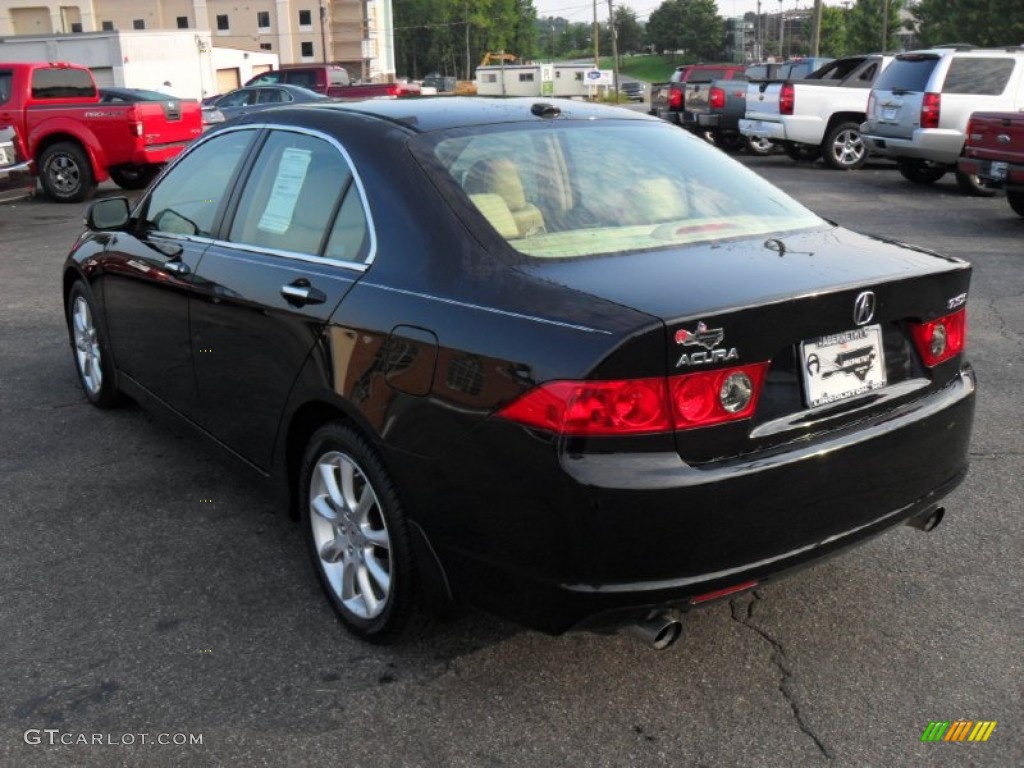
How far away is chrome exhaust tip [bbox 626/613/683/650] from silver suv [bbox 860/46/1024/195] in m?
13.3

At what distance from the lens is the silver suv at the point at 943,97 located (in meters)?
14.5

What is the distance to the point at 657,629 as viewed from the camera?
108 inches

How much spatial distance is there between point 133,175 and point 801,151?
1194 centimetres

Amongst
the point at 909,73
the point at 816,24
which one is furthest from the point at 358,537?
the point at 816,24

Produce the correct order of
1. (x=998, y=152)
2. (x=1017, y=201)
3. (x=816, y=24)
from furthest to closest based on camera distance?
(x=816, y=24) → (x=1017, y=201) → (x=998, y=152)

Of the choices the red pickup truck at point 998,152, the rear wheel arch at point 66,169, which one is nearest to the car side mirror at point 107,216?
the red pickup truck at point 998,152

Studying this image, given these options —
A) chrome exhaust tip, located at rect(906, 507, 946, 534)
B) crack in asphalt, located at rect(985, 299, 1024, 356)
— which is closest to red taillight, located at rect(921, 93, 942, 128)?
crack in asphalt, located at rect(985, 299, 1024, 356)

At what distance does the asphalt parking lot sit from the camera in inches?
111

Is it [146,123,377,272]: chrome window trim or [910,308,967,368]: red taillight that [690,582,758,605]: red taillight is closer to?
[910,308,967,368]: red taillight

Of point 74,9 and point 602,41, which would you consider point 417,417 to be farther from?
point 602,41

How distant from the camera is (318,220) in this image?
356 centimetres

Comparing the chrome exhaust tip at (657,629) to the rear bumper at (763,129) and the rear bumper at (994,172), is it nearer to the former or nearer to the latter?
the rear bumper at (994,172)

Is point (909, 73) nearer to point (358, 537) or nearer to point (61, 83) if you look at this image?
point (61, 83)

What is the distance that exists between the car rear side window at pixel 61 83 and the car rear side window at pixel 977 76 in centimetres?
1246
